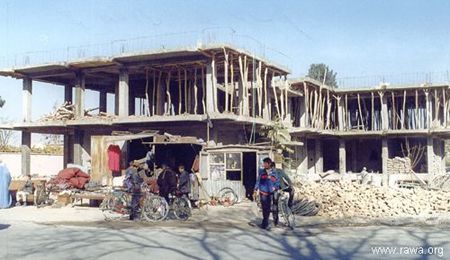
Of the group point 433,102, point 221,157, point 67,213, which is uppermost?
point 433,102

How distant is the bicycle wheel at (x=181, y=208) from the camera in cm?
1639

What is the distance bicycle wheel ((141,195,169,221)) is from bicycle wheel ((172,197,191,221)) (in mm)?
478

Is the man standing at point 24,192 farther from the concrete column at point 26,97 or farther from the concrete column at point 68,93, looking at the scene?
the concrete column at point 68,93

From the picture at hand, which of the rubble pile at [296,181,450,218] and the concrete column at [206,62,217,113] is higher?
the concrete column at [206,62,217,113]

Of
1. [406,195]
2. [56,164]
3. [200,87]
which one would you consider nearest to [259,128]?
[200,87]

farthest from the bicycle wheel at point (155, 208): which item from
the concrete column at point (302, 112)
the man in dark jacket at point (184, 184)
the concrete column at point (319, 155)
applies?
the concrete column at point (319, 155)

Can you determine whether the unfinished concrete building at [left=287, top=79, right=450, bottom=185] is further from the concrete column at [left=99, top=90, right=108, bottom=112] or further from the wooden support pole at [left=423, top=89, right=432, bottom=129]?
the concrete column at [left=99, top=90, right=108, bottom=112]

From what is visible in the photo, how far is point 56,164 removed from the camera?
4297 centimetres

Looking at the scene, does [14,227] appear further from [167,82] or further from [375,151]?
[375,151]

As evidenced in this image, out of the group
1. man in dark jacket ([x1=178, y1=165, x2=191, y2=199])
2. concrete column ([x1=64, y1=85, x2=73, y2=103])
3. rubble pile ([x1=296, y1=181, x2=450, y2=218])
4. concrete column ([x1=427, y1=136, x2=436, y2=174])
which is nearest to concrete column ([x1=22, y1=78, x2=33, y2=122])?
concrete column ([x1=64, y1=85, x2=73, y2=103])

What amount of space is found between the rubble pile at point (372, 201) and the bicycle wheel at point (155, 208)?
5.36 metres

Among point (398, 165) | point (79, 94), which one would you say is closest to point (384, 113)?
point (398, 165)

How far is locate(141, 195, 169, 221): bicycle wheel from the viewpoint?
16.0m

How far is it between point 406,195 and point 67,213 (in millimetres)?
12723
